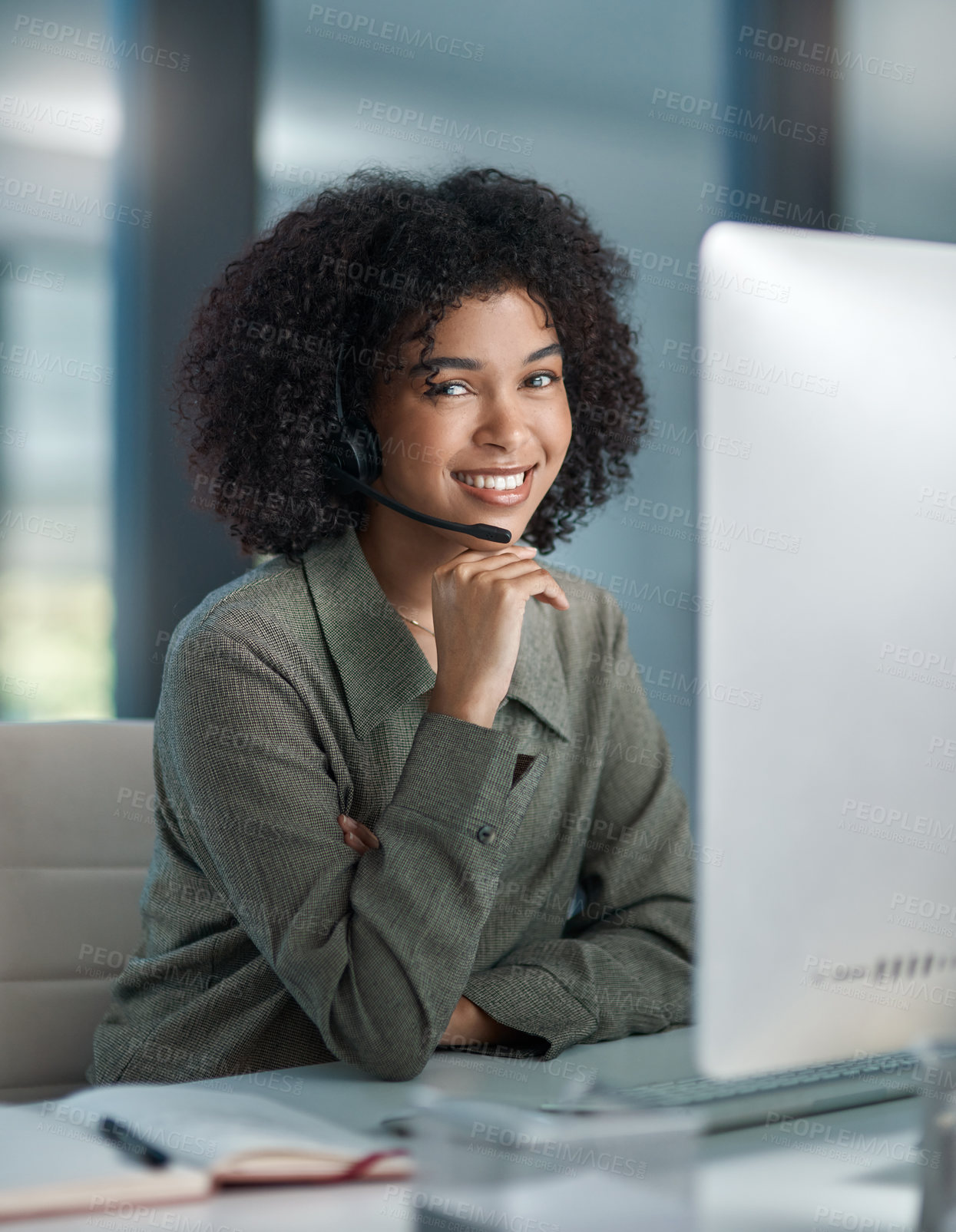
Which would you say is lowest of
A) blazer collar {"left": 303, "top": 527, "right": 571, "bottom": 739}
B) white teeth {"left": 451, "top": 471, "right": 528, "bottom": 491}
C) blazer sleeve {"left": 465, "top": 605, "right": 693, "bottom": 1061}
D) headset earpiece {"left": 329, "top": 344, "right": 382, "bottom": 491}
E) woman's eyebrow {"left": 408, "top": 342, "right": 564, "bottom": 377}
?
blazer sleeve {"left": 465, "top": 605, "right": 693, "bottom": 1061}

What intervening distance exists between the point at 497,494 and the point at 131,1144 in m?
0.81

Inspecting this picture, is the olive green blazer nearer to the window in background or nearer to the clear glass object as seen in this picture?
the clear glass object

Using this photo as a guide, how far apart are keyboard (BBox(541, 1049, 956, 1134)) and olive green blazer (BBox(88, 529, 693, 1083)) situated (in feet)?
0.83

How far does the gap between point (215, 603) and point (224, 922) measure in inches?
12.4

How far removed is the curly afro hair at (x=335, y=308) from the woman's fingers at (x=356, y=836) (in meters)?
0.40

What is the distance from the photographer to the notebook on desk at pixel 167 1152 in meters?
0.58

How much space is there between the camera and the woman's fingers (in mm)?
1095

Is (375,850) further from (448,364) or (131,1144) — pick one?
(448,364)

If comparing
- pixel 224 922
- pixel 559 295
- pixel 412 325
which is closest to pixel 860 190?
pixel 559 295

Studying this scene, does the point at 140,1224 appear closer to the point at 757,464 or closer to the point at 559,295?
the point at 757,464

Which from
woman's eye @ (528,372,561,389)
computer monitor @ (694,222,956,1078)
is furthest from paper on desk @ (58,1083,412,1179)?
woman's eye @ (528,372,561,389)

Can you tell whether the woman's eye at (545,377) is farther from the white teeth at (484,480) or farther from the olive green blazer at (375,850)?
the olive green blazer at (375,850)

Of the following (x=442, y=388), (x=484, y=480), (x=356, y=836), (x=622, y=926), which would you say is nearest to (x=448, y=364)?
(x=442, y=388)

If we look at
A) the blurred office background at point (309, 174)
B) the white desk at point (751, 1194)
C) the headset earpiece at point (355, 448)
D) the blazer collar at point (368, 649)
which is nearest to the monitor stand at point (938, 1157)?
the white desk at point (751, 1194)
